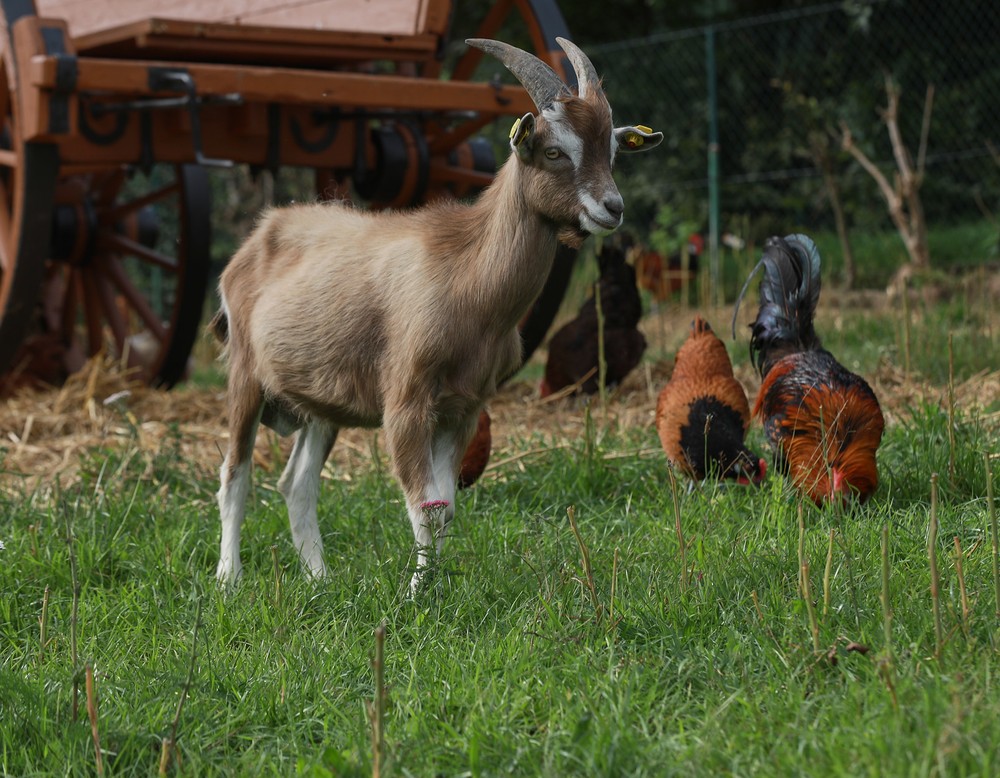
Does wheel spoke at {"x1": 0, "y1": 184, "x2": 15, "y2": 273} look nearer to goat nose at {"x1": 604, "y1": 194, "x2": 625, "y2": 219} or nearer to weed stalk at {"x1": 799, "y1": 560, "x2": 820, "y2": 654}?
goat nose at {"x1": 604, "y1": 194, "x2": 625, "y2": 219}

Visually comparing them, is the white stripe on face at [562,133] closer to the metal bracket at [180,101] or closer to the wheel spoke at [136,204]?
the metal bracket at [180,101]

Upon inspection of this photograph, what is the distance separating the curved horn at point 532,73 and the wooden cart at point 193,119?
5.36 ft

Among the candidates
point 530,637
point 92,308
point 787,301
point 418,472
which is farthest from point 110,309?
point 530,637

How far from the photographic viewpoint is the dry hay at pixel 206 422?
5.48 meters

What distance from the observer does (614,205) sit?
11.1ft

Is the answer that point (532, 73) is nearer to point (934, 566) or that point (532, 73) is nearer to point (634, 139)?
point (634, 139)

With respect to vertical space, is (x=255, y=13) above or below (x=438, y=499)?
above

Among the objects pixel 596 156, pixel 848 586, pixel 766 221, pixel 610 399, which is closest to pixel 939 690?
pixel 848 586

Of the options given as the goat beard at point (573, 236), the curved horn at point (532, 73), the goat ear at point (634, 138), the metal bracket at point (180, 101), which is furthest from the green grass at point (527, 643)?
the metal bracket at point (180, 101)

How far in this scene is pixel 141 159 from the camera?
6016 mm

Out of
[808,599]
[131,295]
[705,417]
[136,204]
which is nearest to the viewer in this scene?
[808,599]

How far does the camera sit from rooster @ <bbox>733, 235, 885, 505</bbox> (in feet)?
13.9

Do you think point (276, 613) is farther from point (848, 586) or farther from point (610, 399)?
point (610, 399)

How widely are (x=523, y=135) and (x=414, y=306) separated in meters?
0.65
